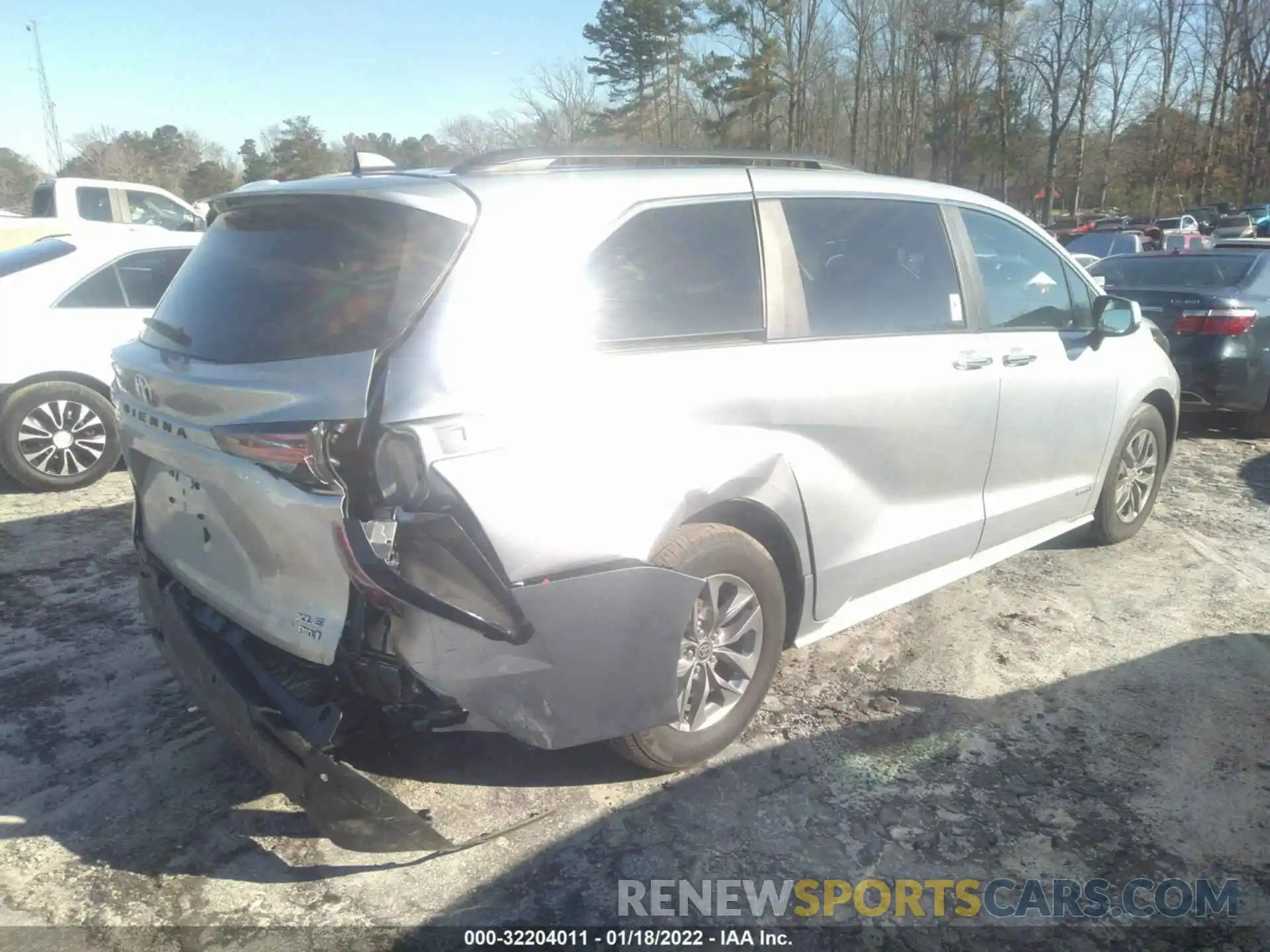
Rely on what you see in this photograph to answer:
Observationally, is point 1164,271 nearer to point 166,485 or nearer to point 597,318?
point 597,318

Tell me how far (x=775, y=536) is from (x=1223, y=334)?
6357 mm

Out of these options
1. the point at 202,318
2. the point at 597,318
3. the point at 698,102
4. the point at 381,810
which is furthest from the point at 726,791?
the point at 698,102

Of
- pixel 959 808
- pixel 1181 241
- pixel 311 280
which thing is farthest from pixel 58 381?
pixel 1181 241

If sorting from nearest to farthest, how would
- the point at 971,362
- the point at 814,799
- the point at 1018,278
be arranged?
the point at 814,799, the point at 971,362, the point at 1018,278

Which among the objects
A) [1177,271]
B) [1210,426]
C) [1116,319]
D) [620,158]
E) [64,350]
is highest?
[620,158]

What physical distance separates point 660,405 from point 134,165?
165ft

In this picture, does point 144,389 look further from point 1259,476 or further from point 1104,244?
point 1104,244

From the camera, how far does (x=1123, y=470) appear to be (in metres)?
5.30

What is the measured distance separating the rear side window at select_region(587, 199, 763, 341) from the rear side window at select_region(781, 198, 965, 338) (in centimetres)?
27

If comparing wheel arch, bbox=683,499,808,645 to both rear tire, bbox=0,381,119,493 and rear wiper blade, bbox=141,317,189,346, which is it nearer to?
rear wiper blade, bbox=141,317,189,346

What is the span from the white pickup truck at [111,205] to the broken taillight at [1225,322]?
1286 cm

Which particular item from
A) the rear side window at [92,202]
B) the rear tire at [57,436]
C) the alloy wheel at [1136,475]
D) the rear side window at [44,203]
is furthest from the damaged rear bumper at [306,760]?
the rear side window at [92,202]

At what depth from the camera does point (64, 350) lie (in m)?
6.61

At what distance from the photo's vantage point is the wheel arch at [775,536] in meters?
3.12
